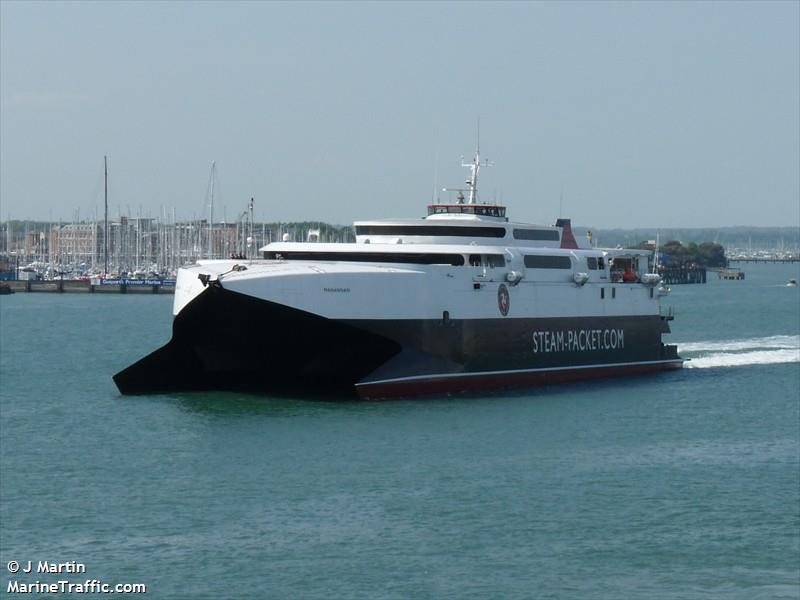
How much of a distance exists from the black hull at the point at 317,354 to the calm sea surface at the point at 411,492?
0.74 m

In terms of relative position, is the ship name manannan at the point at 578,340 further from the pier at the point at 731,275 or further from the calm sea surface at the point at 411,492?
the pier at the point at 731,275

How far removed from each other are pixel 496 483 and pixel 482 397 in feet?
35.9

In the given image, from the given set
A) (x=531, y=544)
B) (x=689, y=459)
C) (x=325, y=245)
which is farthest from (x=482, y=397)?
(x=531, y=544)

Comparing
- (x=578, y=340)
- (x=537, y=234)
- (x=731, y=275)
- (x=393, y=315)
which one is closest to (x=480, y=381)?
(x=393, y=315)

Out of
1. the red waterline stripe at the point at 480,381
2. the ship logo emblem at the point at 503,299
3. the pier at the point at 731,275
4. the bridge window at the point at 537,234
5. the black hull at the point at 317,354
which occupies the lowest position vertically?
the pier at the point at 731,275

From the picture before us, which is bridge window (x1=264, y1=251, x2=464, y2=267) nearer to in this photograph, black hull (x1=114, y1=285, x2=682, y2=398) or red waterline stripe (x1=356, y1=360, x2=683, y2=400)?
black hull (x1=114, y1=285, x2=682, y2=398)

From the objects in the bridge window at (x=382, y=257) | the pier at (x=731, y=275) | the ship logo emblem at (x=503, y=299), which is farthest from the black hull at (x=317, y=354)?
the pier at (x=731, y=275)

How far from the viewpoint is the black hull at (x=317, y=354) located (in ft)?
108

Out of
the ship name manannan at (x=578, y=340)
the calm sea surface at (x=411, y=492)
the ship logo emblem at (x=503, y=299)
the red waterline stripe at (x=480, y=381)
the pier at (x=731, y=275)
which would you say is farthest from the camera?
the pier at (x=731, y=275)

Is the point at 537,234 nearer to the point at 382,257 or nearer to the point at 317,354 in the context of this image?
the point at 382,257

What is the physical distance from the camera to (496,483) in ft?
80.7

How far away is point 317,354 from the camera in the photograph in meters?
33.8

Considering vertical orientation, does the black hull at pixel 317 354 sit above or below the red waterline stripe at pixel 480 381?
above

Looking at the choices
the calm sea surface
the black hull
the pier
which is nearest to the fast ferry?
the black hull
